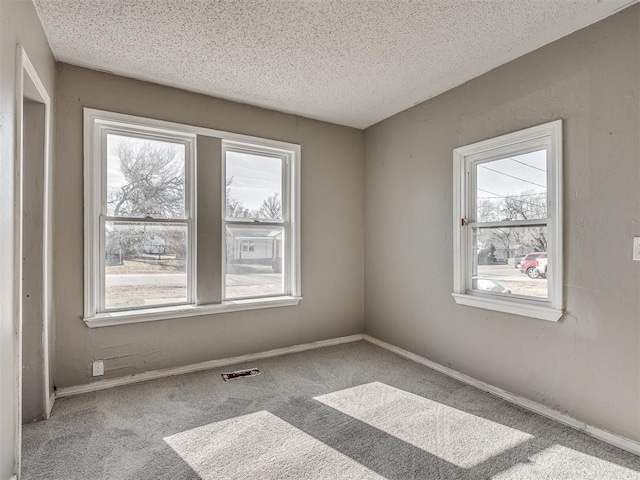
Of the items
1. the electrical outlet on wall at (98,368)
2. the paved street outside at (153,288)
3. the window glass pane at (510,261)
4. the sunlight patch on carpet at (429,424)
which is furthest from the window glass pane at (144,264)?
the window glass pane at (510,261)

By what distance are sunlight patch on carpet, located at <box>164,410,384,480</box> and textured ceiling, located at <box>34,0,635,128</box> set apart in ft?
8.63

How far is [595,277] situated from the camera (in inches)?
88.0

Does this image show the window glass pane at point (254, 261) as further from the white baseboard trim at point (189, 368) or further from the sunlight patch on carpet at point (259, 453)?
the sunlight patch on carpet at point (259, 453)

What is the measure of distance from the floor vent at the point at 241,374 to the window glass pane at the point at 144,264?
815 millimetres

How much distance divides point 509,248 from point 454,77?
1.51 meters

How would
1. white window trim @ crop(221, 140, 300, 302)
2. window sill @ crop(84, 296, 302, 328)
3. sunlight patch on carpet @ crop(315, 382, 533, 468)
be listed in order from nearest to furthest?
1. sunlight patch on carpet @ crop(315, 382, 533, 468)
2. window sill @ crop(84, 296, 302, 328)
3. white window trim @ crop(221, 140, 300, 302)

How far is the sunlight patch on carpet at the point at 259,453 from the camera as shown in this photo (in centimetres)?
187

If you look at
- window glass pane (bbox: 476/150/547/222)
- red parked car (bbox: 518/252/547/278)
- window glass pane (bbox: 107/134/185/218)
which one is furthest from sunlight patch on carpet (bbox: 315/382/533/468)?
window glass pane (bbox: 107/134/185/218)

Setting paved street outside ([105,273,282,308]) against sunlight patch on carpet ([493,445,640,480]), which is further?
paved street outside ([105,273,282,308])

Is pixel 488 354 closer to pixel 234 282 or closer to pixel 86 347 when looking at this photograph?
pixel 234 282

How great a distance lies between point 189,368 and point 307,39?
2.92 meters

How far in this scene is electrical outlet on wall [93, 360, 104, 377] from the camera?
2.87 metres

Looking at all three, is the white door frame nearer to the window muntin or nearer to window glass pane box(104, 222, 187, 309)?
window glass pane box(104, 222, 187, 309)

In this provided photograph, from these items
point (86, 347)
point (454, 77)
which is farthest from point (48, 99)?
point (454, 77)
